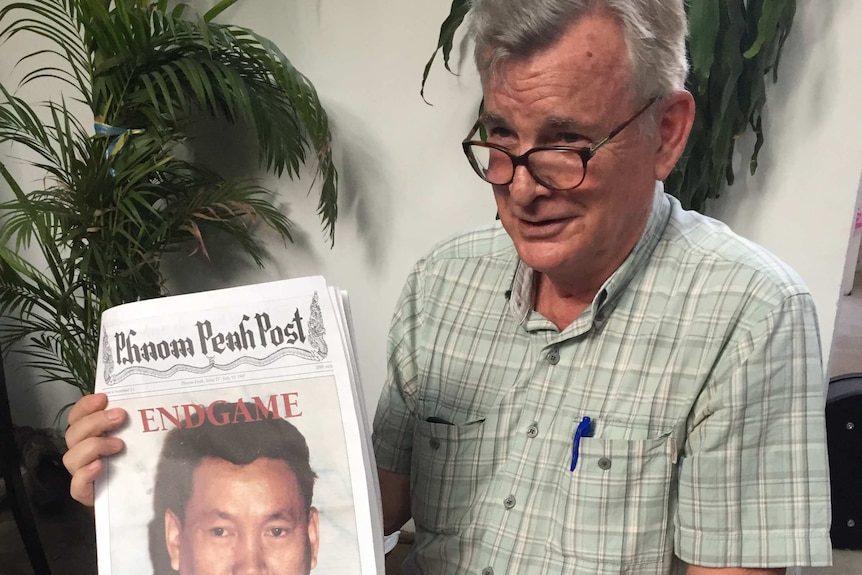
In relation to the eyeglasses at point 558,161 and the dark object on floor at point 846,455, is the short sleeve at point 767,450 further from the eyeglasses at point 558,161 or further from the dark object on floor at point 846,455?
the dark object on floor at point 846,455

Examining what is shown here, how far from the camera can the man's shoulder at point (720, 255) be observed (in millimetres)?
714

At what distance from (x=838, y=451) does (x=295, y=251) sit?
1525 millimetres

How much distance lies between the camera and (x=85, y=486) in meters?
0.66

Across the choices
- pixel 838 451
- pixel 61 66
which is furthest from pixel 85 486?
pixel 838 451

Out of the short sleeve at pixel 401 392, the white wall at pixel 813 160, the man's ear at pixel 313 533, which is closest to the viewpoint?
the man's ear at pixel 313 533

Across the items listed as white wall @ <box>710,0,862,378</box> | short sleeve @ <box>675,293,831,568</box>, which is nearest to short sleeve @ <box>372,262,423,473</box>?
short sleeve @ <box>675,293,831,568</box>

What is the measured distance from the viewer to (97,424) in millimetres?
640

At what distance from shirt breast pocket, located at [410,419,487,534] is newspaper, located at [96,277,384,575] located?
9.0 inches

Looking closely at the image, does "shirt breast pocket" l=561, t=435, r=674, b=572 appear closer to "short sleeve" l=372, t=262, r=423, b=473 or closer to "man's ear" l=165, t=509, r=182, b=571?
"short sleeve" l=372, t=262, r=423, b=473

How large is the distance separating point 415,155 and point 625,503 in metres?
1.09

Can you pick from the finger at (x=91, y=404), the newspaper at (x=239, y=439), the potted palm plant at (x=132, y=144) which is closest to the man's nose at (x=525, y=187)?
the newspaper at (x=239, y=439)

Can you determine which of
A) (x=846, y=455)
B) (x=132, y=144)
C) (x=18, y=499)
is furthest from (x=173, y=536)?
(x=846, y=455)

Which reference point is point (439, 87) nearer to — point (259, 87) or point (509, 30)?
point (259, 87)

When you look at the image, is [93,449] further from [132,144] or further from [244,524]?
[132,144]
